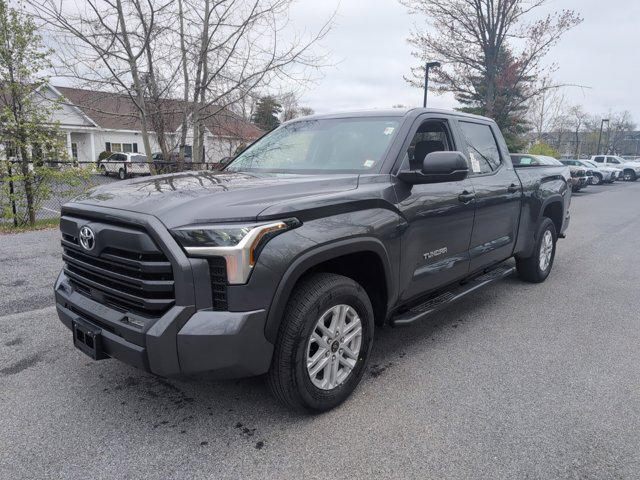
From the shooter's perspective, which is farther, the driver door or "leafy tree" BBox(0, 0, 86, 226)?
"leafy tree" BBox(0, 0, 86, 226)

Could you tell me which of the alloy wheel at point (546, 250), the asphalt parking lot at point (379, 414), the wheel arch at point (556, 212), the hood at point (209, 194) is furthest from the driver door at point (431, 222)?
the wheel arch at point (556, 212)

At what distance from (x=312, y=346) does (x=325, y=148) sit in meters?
1.64

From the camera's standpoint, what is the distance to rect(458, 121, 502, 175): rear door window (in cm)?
427

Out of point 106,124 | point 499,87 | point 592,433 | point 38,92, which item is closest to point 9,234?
point 38,92

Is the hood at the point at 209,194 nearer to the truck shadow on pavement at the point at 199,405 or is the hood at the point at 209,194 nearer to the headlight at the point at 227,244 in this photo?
the headlight at the point at 227,244

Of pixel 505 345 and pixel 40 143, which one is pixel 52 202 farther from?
pixel 505 345

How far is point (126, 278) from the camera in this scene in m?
2.43

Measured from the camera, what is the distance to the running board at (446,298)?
3.35 meters

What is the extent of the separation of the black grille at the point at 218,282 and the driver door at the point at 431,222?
138cm

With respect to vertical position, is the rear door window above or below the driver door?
above

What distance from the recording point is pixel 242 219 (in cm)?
234

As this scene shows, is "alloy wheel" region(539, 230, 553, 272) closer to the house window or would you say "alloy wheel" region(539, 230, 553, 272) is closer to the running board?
the running board

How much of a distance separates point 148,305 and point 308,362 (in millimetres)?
933

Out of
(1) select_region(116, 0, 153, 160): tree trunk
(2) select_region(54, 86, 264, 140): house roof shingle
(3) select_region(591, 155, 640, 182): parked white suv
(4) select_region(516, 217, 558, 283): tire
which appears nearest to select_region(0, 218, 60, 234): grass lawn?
(2) select_region(54, 86, 264, 140): house roof shingle
